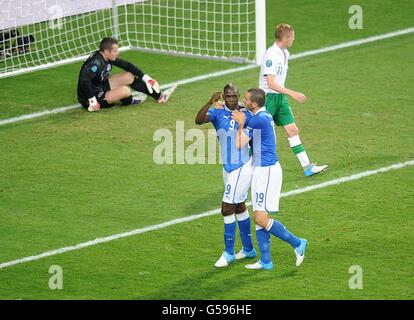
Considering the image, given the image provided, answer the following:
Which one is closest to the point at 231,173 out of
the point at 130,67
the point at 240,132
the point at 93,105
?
the point at 240,132

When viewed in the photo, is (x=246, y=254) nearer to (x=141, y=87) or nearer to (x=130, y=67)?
(x=141, y=87)

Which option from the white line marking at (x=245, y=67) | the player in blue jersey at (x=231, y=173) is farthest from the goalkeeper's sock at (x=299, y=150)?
the white line marking at (x=245, y=67)

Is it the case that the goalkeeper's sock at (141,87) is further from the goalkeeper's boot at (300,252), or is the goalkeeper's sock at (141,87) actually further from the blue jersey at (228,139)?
the goalkeeper's boot at (300,252)

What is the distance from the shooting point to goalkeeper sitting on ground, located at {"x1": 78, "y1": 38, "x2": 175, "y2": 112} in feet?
54.3

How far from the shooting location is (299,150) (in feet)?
46.4

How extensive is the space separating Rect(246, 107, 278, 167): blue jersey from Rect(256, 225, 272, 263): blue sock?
2.17 feet

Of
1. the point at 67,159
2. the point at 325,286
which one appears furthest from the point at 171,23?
the point at 325,286

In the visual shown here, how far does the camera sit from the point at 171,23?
797 inches

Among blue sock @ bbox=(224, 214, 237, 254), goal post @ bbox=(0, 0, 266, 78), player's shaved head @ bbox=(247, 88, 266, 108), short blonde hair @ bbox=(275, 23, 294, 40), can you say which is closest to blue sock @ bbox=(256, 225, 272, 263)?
blue sock @ bbox=(224, 214, 237, 254)

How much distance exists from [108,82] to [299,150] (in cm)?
388

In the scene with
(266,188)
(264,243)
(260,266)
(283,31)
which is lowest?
(260,266)

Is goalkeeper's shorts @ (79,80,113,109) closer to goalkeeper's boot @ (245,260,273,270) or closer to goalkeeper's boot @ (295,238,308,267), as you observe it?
goalkeeper's boot @ (245,260,273,270)

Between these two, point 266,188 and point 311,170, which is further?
point 311,170
